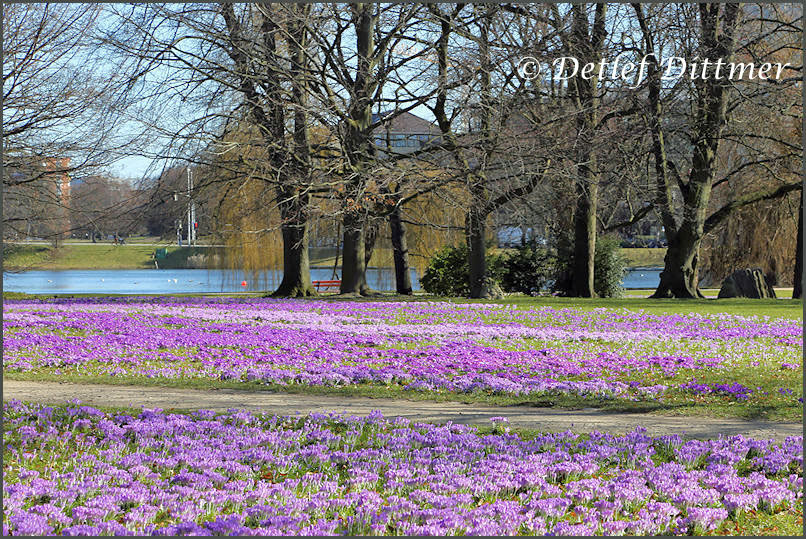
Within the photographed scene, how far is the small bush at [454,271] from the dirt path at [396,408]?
19.5 meters

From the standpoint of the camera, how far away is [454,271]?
29641 mm

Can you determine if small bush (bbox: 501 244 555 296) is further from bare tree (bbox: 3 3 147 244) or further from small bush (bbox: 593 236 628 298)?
bare tree (bbox: 3 3 147 244)

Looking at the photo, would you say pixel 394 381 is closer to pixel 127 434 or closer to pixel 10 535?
pixel 127 434

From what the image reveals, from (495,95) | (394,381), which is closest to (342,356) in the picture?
(394,381)

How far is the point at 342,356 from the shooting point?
13.1 metres

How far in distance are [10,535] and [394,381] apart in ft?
22.2

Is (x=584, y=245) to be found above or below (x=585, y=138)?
below

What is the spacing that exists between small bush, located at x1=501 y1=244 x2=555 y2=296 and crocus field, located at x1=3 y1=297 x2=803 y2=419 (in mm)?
10295

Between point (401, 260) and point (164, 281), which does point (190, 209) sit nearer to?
point (401, 260)

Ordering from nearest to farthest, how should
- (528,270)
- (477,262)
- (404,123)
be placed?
1. (477,262)
2. (404,123)
3. (528,270)

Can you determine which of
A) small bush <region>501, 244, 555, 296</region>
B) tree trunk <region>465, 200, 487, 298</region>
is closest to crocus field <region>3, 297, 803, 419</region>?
tree trunk <region>465, 200, 487, 298</region>

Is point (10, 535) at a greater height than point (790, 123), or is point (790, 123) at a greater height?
point (790, 123)

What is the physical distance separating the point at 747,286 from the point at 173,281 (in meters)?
34.6

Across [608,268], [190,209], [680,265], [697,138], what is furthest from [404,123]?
[680,265]
